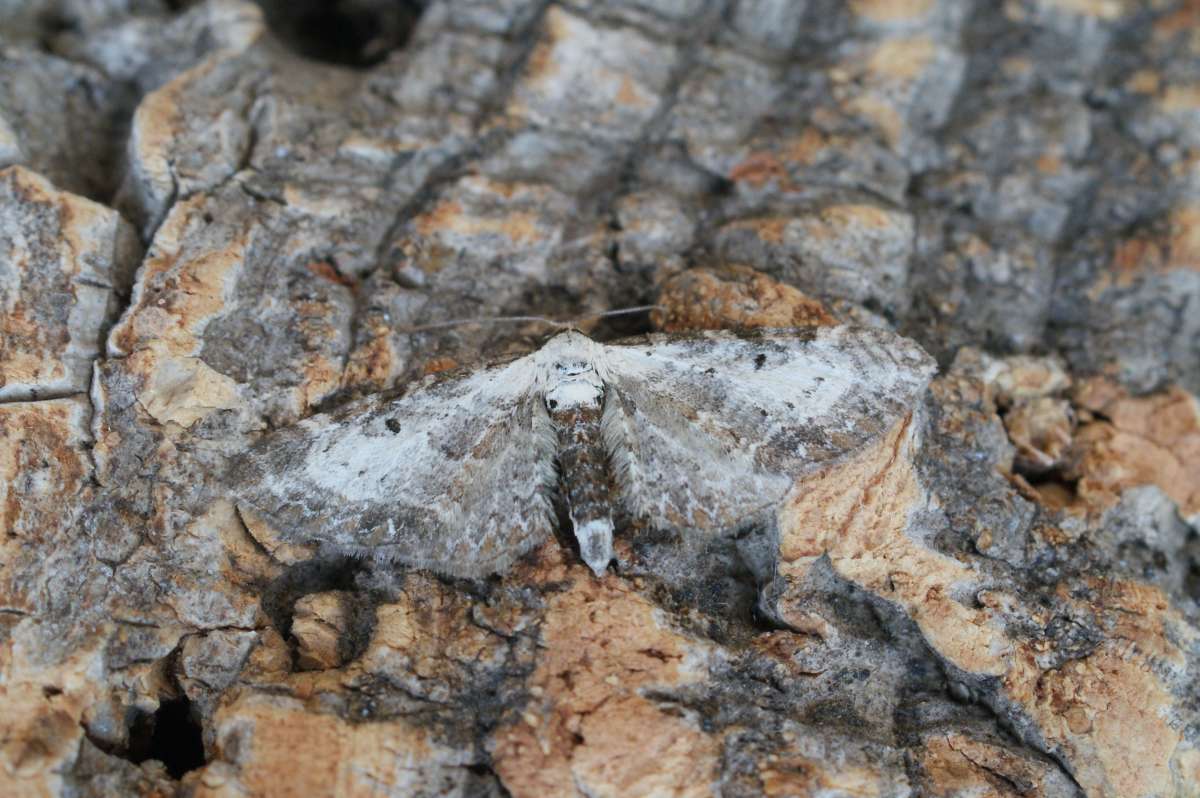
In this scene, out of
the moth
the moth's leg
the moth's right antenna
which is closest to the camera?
the moth's leg

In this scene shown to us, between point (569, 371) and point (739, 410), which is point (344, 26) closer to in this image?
point (569, 371)

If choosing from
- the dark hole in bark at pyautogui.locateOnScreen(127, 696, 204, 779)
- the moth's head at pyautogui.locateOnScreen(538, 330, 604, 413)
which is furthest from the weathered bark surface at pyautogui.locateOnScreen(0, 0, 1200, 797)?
the moth's head at pyautogui.locateOnScreen(538, 330, 604, 413)

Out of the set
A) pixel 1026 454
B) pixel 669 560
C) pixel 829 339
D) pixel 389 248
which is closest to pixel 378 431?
pixel 389 248

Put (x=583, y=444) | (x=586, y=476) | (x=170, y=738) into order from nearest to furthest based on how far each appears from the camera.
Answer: (x=170, y=738)
(x=586, y=476)
(x=583, y=444)

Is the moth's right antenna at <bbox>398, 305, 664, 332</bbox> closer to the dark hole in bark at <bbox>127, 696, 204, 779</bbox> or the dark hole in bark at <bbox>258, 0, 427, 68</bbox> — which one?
the dark hole in bark at <bbox>127, 696, 204, 779</bbox>

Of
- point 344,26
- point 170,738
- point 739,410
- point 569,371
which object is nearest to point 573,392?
→ point 569,371

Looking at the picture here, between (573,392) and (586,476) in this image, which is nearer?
(586,476)
